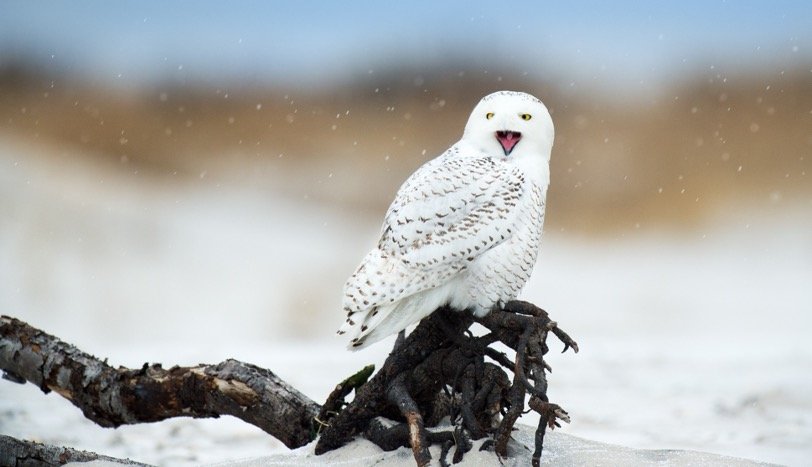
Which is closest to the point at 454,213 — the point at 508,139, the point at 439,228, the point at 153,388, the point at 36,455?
the point at 439,228

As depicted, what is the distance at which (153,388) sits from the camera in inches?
78.7

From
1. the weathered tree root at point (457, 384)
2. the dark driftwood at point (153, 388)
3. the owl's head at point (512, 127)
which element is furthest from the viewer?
the dark driftwood at point (153, 388)

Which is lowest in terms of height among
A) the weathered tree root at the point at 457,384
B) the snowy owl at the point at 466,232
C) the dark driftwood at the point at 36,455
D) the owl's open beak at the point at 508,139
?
the dark driftwood at the point at 36,455

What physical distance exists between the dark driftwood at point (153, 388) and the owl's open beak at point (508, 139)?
717 mm

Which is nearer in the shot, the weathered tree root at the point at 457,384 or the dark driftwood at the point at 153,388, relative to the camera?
the weathered tree root at the point at 457,384

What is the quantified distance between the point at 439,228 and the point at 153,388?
0.86 m

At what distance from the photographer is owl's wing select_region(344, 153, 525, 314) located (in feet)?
4.96

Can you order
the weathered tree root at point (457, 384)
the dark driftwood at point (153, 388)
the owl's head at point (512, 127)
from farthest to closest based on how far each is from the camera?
1. the dark driftwood at point (153, 388)
2. the owl's head at point (512, 127)
3. the weathered tree root at point (457, 384)

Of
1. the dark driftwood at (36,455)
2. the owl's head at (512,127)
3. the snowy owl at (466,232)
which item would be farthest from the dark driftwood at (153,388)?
the owl's head at (512,127)

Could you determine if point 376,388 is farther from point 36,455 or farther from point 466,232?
point 36,455

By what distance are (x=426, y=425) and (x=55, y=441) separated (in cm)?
166

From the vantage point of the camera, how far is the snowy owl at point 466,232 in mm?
1518

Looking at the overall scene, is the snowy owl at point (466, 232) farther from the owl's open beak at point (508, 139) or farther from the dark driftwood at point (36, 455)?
the dark driftwood at point (36, 455)

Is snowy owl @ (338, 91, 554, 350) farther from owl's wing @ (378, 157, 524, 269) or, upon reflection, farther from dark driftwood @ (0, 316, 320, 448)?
dark driftwood @ (0, 316, 320, 448)
